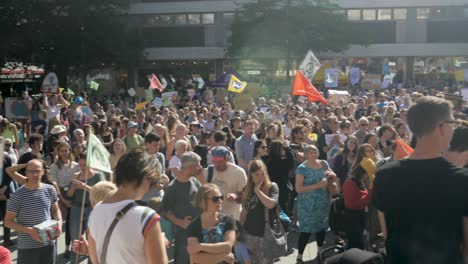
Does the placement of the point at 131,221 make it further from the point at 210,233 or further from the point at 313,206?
the point at 313,206

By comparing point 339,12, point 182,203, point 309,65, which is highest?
point 339,12

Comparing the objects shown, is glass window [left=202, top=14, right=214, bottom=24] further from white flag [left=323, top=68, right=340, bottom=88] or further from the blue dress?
the blue dress

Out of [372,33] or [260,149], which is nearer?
[260,149]

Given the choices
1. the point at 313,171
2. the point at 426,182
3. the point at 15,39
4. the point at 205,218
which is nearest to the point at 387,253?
the point at 426,182

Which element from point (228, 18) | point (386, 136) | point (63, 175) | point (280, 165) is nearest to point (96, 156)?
point (63, 175)

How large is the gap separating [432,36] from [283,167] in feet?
132

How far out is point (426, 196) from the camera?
2889 mm

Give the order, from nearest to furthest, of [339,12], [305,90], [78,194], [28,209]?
[28,209] < [78,194] < [305,90] < [339,12]

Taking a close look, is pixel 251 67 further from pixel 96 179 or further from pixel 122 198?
pixel 122 198

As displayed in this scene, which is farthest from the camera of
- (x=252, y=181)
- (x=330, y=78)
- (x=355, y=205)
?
(x=330, y=78)

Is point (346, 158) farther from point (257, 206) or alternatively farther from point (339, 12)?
point (339, 12)

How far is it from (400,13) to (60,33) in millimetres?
24020

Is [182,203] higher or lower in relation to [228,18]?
lower

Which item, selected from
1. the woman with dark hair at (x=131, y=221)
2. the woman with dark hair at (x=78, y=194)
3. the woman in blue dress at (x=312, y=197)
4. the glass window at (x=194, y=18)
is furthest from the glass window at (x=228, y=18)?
the woman with dark hair at (x=131, y=221)
